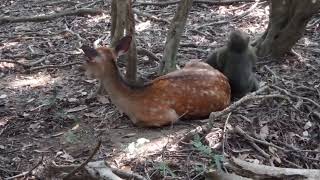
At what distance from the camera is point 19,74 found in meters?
7.97

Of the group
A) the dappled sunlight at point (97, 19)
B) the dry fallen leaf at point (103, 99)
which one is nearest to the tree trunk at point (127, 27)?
the dry fallen leaf at point (103, 99)

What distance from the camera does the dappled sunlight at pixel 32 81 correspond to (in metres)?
7.50

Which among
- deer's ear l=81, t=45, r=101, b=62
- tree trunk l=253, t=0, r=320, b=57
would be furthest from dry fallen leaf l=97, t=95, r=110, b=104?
tree trunk l=253, t=0, r=320, b=57

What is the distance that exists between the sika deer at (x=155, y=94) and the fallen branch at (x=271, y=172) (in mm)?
1370

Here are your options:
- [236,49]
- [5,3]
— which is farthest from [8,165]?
[5,3]

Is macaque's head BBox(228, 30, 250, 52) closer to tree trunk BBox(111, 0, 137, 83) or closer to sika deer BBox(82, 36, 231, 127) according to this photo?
sika deer BBox(82, 36, 231, 127)

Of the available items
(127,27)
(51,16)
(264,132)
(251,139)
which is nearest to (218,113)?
(251,139)

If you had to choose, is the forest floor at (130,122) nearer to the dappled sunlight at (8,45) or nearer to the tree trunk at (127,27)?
the dappled sunlight at (8,45)

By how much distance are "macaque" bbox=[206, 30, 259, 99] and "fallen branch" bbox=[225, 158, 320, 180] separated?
76.3 inches

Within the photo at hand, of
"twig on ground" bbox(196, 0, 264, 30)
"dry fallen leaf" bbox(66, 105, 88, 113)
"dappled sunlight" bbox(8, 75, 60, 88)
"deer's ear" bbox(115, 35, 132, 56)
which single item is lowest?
"dappled sunlight" bbox(8, 75, 60, 88)

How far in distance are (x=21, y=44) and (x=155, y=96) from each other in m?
4.24

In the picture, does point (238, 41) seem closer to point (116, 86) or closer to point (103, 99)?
point (116, 86)

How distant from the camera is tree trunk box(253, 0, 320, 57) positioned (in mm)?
7302

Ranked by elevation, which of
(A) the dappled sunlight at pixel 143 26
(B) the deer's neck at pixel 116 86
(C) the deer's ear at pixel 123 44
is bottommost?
(A) the dappled sunlight at pixel 143 26
